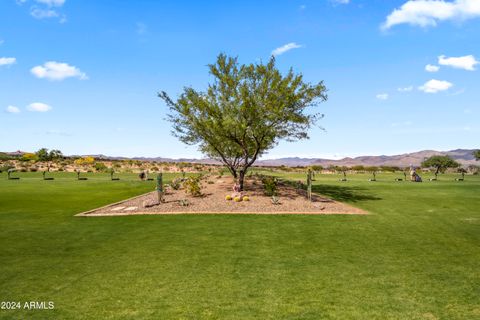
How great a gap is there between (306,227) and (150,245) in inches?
248

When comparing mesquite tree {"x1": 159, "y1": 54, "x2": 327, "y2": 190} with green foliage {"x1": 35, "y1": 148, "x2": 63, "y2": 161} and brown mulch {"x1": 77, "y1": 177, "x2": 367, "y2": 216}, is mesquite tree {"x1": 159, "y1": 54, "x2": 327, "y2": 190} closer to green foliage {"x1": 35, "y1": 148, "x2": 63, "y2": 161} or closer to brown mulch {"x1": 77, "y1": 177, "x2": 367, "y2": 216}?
brown mulch {"x1": 77, "y1": 177, "x2": 367, "y2": 216}

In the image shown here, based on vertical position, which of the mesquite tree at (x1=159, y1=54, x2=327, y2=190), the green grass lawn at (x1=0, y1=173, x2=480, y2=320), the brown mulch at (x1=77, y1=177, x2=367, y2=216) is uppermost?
the mesquite tree at (x1=159, y1=54, x2=327, y2=190)

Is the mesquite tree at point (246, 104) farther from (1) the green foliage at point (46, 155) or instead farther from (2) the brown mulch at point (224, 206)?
(1) the green foliage at point (46, 155)

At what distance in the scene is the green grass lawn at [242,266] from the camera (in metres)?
6.00

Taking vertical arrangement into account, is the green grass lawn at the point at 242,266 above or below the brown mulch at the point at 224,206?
below

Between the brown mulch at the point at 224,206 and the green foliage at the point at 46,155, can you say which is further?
the green foliage at the point at 46,155

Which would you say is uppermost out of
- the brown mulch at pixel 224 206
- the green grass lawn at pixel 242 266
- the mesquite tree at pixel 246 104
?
the mesquite tree at pixel 246 104

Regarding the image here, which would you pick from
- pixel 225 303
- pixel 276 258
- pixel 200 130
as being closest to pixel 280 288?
pixel 225 303

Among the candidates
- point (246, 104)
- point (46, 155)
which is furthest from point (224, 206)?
point (46, 155)

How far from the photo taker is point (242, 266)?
8.23m

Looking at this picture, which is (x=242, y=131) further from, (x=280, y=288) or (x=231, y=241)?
(x=280, y=288)

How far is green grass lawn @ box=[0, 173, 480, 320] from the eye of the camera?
6.00 m

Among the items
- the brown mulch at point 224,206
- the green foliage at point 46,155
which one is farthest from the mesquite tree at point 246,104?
the green foliage at point 46,155

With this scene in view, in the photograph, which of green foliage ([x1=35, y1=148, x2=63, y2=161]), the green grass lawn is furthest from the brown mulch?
green foliage ([x1=35, y1=148, x2=63, y2=161])
